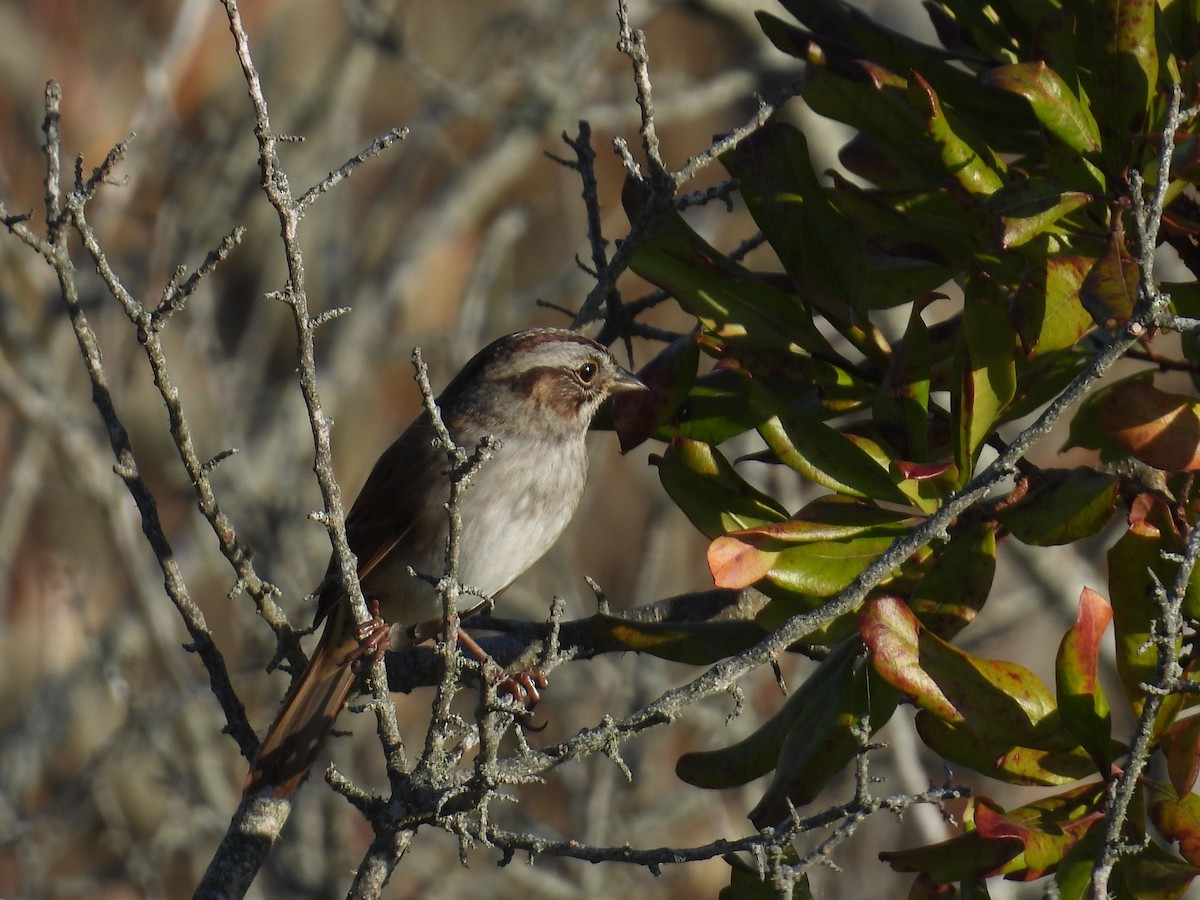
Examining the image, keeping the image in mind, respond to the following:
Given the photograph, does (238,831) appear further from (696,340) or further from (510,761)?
(696,340)

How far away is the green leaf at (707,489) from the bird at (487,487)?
1582mm

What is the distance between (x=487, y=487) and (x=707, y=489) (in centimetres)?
194

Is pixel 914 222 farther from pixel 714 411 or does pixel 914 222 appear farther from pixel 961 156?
pixel 714 411

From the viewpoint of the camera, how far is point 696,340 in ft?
8.84

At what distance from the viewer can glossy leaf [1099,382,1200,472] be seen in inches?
90.0

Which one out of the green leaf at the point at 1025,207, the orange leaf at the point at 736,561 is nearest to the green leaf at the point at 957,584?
the orange leaf at the point at 736,561

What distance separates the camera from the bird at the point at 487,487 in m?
4.41

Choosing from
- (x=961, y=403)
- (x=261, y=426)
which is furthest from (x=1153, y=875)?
(x=261, y=426)

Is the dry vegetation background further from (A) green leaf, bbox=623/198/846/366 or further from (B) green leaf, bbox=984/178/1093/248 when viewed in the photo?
(B) green leaf, bbox=984/178/1093/248

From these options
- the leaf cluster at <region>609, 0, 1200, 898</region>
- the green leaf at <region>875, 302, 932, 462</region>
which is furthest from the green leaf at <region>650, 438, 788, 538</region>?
the green leaf at <region>875, 302, 932, 462</region>

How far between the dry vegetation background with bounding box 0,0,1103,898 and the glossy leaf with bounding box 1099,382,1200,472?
8.79ft

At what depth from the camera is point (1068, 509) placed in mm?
2328

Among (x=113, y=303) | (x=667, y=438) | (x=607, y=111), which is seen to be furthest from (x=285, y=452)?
(x=667, y=438)

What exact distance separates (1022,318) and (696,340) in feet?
2.00
